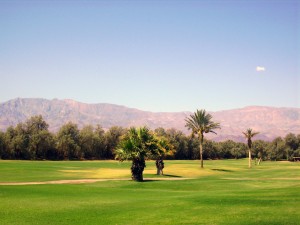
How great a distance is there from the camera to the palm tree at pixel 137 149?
43562 millimetres

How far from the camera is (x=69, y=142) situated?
127 meters

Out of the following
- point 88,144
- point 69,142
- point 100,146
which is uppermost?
point 69,142

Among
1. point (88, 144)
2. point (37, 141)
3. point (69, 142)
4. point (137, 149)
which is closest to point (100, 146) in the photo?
point (88, 144)

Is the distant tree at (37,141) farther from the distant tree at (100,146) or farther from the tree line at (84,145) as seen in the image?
the distant tree at (100,146)

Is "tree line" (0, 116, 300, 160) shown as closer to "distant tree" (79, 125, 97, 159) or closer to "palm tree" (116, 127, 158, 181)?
"distant tree" (79, 125, 97, 159)

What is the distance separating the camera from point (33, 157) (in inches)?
4668

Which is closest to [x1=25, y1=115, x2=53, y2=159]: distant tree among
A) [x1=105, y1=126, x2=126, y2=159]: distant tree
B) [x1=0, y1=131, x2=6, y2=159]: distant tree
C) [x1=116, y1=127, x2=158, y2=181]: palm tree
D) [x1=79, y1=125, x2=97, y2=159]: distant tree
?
[x1=0, y1=131, x2=6, y2=159]: distant tree

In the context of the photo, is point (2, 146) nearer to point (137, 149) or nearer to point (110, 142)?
point (110, 142)

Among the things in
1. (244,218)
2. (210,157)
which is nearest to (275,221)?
(244,218)

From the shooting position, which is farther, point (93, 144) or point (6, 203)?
point (93, 144)

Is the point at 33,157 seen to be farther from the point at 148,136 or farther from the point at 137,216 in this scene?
the point at 137,216

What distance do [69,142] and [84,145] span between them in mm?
10646

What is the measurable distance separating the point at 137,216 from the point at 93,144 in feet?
407

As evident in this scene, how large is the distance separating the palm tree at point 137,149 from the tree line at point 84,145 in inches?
2154
